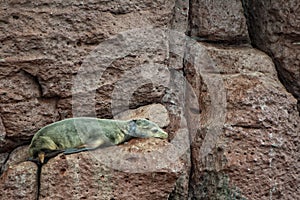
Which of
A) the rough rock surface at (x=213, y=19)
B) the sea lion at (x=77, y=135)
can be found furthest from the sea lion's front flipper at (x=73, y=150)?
the rough rock surface at (x=213, y=19)

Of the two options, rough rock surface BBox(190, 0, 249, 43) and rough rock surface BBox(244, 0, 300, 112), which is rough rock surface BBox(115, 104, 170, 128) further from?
rough rock surface BBox(244, 0, 300, 112)

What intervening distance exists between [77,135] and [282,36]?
195 cm

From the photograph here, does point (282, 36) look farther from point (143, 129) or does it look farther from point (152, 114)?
point (143, 129)

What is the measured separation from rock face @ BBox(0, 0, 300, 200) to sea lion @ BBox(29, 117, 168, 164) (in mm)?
76

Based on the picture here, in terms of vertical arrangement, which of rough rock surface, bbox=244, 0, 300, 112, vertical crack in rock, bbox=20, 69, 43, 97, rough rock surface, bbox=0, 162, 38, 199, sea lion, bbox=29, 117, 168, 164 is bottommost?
rough rock surface, bbox=0, 162, 38, 199

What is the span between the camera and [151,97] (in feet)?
15.2

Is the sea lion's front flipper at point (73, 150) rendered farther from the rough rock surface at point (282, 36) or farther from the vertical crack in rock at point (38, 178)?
the rough rock surface at point (282, 36)

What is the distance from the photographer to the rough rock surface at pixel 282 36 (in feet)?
16.3

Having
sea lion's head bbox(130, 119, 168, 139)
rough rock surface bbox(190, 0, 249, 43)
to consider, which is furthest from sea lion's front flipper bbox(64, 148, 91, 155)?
rough rock surface bbox(190, 0, 249, 43)

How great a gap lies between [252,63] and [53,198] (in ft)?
6.50

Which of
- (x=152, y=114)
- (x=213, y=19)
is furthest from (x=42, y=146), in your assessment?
(x=213, y=19)

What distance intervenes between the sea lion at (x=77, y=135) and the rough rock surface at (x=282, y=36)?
1.44m

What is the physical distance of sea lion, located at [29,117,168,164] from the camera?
4.14 m

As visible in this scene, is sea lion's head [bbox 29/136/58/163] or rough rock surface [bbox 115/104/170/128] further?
rough rock surface [bbox 115/104/170/128]
